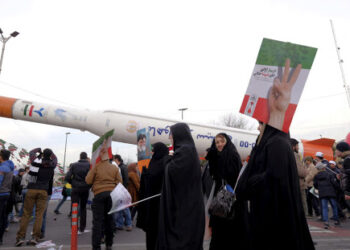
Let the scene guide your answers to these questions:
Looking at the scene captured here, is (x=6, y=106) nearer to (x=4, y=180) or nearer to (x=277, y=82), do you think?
(x=4, y=180)

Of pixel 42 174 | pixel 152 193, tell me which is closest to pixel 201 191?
pixel 152 193

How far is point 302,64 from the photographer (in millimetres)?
2703

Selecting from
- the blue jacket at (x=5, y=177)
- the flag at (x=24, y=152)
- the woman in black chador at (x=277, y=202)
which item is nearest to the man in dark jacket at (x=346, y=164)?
the woman in black chador at (x=277, y=202)

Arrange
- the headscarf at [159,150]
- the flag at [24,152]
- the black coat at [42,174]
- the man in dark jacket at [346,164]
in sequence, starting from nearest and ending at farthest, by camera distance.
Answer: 1. the man in dark jacket at [346,164]
2. the headscarf at [159,150]
3. the black coat at [42,174]
4. the flag at [24,152]

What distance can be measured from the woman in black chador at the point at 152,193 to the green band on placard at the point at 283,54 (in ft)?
8.41

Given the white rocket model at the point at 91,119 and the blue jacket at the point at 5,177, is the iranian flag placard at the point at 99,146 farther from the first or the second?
the white rocket model at the point at 91,119

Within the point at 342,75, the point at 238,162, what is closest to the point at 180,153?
the point at 238,162

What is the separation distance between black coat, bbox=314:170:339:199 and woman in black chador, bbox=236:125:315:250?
23.6 ft

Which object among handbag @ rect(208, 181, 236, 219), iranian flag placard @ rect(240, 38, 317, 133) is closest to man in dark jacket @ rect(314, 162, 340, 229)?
handbag @ rect(208, 181, 236, 219)

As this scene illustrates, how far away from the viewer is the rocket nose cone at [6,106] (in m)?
12.6

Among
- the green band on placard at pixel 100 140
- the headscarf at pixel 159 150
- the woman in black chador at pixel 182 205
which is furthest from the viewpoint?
the green band on placard at pixel 100 140

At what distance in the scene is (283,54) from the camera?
273 cm

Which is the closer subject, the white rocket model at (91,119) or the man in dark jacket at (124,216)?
the man in dark jacket at (124,216)

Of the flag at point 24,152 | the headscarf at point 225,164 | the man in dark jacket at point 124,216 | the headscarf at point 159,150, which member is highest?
the flag at point 24,152
